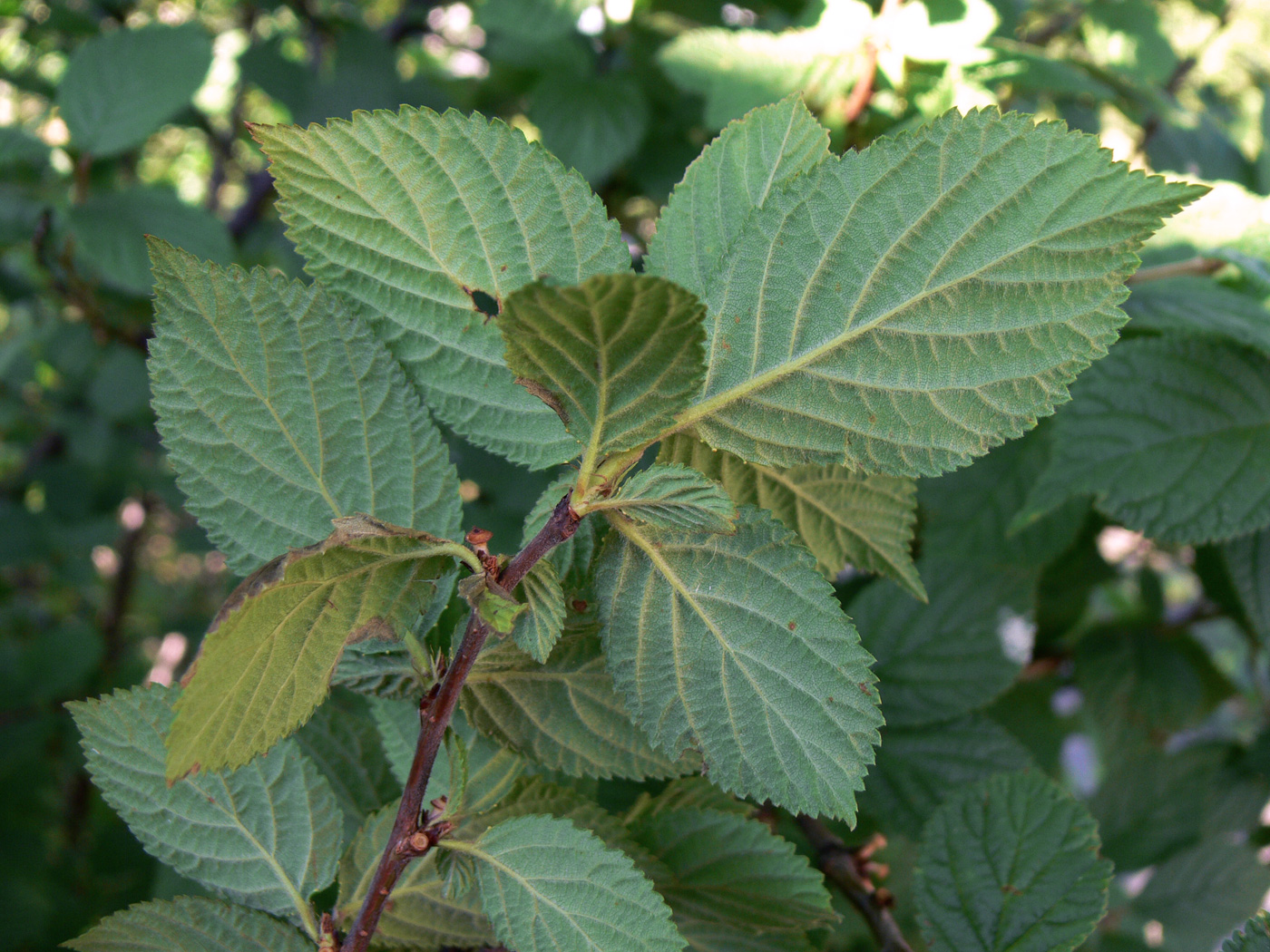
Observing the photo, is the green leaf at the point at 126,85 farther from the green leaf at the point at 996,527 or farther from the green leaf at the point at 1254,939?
the green leaf at the point at 1254,939

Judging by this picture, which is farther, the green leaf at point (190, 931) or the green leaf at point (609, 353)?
the green leaf at point (190, 931)

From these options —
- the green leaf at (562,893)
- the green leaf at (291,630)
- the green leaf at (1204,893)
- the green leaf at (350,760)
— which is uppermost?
the green leaf at (291,630)

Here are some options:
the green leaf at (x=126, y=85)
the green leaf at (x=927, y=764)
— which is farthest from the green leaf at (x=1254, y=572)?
the green leaf at (x=126, y=85)

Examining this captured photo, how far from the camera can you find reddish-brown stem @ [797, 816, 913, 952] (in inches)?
24.0

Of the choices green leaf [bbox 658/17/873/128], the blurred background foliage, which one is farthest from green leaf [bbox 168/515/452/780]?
green leaf [bbox 658/17/873/128]

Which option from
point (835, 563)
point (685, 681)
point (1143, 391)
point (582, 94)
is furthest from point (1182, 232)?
point (582, 94)

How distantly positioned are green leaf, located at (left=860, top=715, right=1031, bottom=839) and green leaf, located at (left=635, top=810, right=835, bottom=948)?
0.99 ft

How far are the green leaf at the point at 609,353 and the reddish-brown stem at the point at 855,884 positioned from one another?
419 millimetres

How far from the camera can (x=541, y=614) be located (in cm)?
40

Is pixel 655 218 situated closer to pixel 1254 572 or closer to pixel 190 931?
pixel 1254 572

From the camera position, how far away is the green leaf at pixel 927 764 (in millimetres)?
819

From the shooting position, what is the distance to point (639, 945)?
1.39 feet

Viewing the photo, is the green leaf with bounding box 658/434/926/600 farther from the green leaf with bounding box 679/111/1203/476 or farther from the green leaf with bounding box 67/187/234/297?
the green leaf with bounding box 67/187/234/297

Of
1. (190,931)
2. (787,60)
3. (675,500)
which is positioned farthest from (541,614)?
(787,60)
